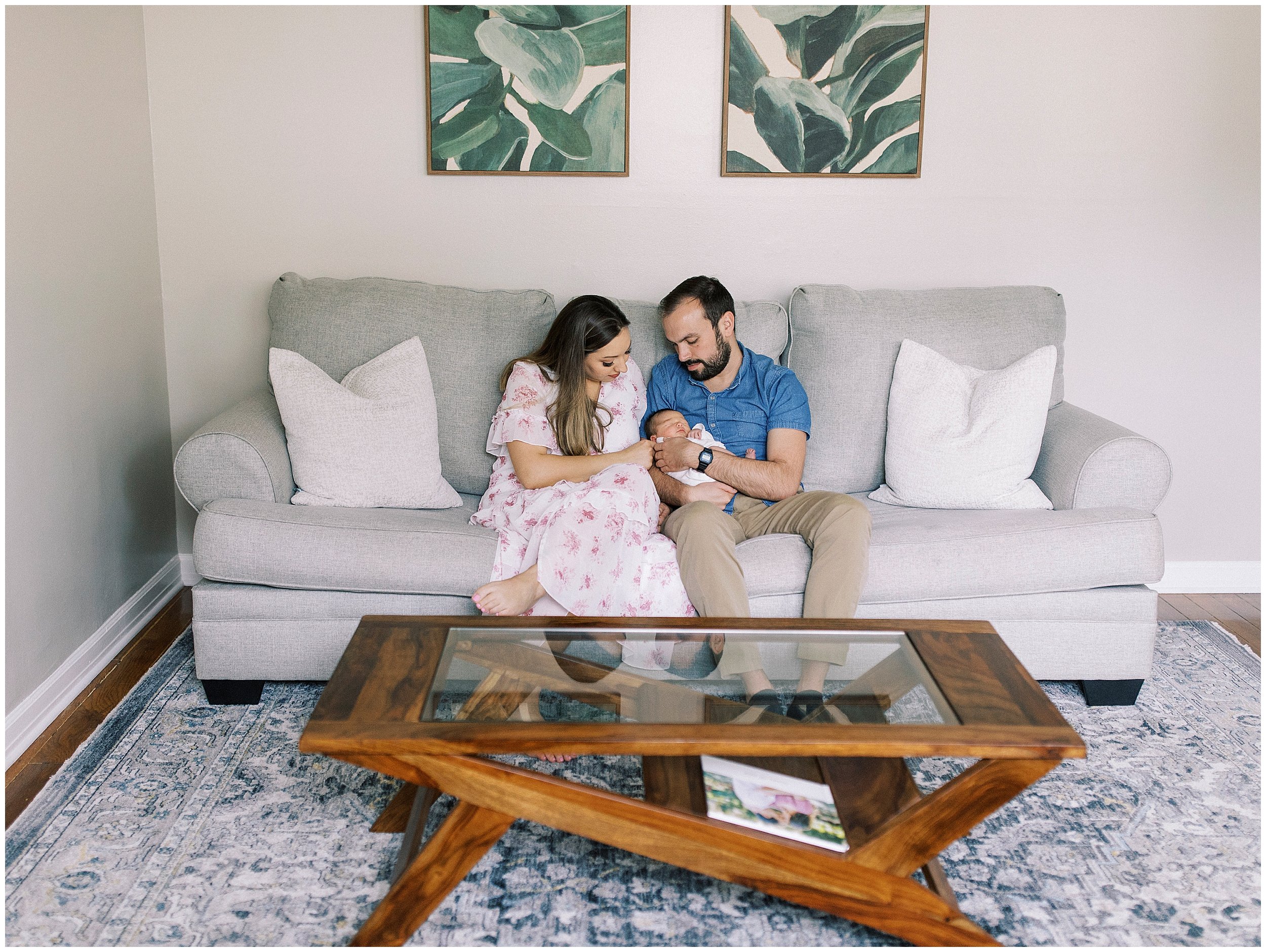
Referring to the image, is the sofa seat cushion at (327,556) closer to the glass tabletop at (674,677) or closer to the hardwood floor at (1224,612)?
the glass tabletop at (674,677)

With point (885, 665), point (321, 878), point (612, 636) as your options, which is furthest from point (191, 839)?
point (885, 665)

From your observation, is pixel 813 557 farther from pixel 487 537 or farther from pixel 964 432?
pixel 487 537

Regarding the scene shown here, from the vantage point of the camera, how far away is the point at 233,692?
7.70ft

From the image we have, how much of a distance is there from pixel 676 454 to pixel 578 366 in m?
0.36

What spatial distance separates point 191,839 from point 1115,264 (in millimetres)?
3125

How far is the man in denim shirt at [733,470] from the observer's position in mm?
2207

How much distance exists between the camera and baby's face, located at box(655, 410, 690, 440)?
2.65 metres

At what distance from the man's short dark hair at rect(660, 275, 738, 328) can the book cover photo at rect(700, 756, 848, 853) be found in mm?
1367

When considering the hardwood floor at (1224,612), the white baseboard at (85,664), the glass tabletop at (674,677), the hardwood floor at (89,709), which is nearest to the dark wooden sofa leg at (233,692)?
the hardwood floor at (89,709)

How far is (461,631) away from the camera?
1719 mm

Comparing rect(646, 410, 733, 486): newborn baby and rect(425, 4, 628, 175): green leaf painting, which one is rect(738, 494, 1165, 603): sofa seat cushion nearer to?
rect(646, 410, 733, 486): newborn baby

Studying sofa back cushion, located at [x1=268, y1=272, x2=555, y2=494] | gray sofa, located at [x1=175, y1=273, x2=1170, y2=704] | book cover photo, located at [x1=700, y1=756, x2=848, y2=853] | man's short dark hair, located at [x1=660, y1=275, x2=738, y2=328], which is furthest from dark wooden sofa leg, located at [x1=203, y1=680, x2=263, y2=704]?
man's short dark hair, located at [x1=660, y1=275, x2=738, y2=328]

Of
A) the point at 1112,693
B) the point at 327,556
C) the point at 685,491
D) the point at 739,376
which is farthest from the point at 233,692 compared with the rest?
the point at 1112,693

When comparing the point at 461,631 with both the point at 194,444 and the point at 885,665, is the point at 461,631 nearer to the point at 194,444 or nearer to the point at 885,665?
the point at 885,665
